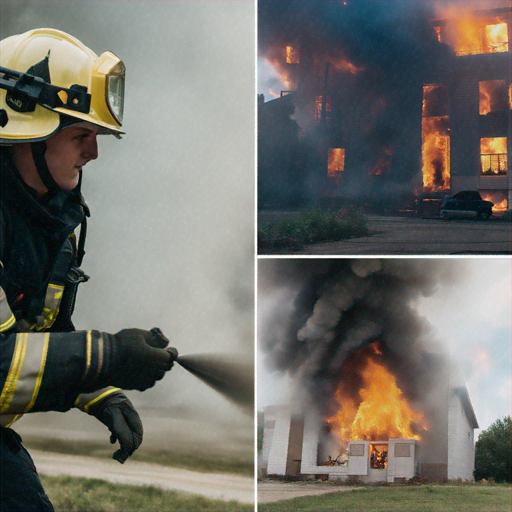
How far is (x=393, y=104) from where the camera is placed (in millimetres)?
4891

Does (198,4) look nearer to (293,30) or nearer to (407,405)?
(293,30)

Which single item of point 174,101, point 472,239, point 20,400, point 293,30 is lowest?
point 20,400

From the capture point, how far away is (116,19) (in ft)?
16.3

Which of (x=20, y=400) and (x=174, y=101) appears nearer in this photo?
(x=20, y=400)

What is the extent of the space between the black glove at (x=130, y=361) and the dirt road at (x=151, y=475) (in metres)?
3.32

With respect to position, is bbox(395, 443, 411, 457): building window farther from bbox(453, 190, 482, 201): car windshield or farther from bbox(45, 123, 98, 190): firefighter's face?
bbox(45, 123, 98, 190): firefighter's face

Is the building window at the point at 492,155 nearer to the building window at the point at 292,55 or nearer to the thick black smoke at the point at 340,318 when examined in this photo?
the thick black smoke at the point at 340,318

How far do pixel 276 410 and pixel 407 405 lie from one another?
0.92 meters

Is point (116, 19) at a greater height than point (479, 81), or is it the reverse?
point (116, 19)

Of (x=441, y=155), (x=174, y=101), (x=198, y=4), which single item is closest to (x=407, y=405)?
(x=441, y=155)

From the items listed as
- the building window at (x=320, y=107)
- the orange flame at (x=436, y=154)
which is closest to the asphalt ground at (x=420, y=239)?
the orange flame at (x=436, y=154)

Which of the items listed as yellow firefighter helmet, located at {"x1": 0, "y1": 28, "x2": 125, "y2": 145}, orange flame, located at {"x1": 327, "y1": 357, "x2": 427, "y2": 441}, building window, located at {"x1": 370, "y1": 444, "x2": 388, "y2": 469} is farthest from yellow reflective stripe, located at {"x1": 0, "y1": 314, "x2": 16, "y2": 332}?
building window, located at {"x1": 370, "y1": 444, "x2": 388, "y2": 469}

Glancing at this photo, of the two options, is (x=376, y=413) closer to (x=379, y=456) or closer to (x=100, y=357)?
(x=379, y=456)

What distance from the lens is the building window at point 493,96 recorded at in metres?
4.84
